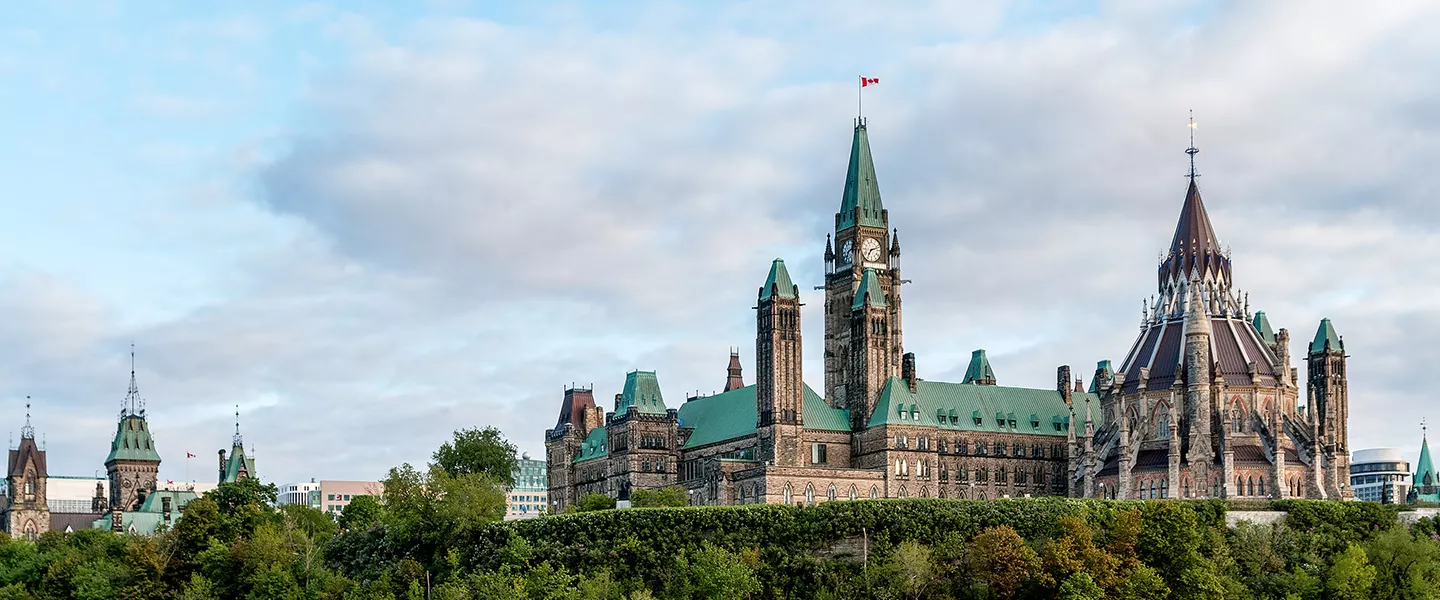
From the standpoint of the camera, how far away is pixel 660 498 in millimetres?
159000

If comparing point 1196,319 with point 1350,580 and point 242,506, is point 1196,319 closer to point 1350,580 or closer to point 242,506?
point 1350,580

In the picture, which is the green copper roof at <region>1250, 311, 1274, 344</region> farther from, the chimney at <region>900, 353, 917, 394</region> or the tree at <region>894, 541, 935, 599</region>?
the tree at <region>894, 541, 935, 599</region>

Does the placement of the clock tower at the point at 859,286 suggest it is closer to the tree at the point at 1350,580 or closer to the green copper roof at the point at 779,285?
the green copper roof at the point at 779,285

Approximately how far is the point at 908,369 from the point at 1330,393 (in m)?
40.0

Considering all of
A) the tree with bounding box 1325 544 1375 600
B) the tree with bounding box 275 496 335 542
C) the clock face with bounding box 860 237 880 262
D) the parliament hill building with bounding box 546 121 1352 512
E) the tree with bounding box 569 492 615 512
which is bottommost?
the tree with bounding box 1325 544 1375 600

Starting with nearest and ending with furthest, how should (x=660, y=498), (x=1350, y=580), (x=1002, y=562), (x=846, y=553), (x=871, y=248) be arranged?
1. (x=1002, y=562)
2. (x=1350, y=580)
3. (x=846, y=553)
4. (x=660, y=498)
5. (x=871, y=248)

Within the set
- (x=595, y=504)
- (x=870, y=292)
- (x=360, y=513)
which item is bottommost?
(x=360, y=513)

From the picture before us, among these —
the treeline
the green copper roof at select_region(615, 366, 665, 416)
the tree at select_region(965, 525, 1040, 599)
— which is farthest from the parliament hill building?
the tree at select_region(965, 525, 1040, 599)

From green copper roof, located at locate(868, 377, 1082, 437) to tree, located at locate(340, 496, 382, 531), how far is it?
156ft

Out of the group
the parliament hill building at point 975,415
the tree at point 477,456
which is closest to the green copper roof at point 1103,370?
the parliament hill building at point 975,415

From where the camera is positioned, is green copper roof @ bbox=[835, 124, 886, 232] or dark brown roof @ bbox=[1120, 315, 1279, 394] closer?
dark brown roof @ bbox=[1120, 315, 1279, 394]

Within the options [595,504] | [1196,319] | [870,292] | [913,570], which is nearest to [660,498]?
[595,504]

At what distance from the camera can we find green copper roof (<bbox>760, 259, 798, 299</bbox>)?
174 m

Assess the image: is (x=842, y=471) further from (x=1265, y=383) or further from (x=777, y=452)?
(x=1265, y=383)
